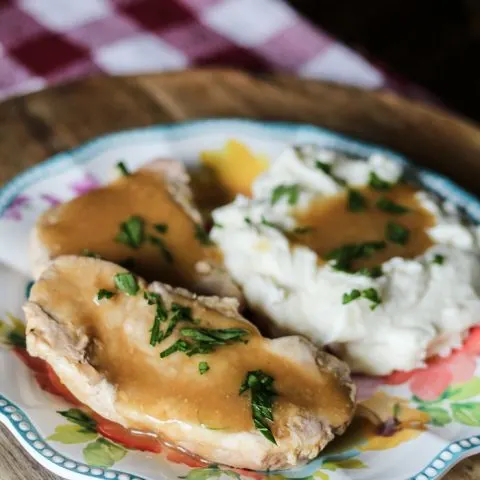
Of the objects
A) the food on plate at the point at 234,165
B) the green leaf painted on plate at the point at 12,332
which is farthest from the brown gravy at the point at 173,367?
the food on plate at the point at 234,165

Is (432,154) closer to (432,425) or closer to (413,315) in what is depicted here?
(413,315)

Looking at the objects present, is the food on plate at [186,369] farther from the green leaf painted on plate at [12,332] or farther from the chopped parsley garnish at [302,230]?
the chopped parsley garnish at [302,230]

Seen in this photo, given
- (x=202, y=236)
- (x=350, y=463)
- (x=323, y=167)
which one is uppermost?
(x=323, y=167)

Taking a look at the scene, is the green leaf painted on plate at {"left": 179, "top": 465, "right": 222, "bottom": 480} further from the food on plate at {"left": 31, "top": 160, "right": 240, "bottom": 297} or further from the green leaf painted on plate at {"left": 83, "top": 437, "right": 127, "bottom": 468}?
the food on plate at {"left": 31, "top": 160, "right": 240, "bottom": 297}

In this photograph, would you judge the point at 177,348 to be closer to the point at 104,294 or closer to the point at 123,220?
the point at 104,294

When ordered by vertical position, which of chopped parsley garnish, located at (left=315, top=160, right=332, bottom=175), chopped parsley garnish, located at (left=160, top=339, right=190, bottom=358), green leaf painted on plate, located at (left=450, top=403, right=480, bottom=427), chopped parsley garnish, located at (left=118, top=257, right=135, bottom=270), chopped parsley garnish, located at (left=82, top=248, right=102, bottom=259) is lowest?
green leaf painted on plate, located at (left=450, top=403, right=480, bottom=427)

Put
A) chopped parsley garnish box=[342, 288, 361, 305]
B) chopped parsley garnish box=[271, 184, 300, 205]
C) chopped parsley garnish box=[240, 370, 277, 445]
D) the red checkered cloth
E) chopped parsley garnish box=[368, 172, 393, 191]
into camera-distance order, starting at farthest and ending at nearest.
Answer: the red checkered cloth
chopped parsley garnish box=[368, 172, 393, 191]
chopped parsley garnish box=[271, 184, 300, 205]
chopped parsley garnish box=[342, 288, 361, 305]
chopped parsley garnish box=[240, 370, 277, 445]

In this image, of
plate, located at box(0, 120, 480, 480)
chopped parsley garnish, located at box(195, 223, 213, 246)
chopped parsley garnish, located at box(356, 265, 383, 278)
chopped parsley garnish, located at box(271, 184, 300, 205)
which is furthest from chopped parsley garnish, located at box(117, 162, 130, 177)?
chopped parsley garnish, located at box(356, 265, 383, 278)

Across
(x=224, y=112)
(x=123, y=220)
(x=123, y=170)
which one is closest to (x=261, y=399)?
(x=123, y=220)
